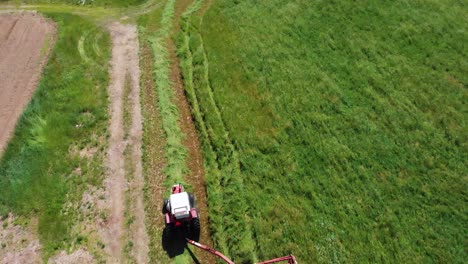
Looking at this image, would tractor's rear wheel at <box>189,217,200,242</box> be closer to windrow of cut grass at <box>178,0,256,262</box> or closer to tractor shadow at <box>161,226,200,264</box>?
tractor shadow at <box>161,226,200,264</box>

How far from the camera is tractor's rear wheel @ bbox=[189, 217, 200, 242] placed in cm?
1760

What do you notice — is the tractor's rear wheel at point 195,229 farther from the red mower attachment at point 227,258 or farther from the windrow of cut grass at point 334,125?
the windrow of cut grass at point 334,125

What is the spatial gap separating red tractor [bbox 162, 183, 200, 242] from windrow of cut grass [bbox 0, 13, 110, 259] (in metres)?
4.45

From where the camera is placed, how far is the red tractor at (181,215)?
16.9 m

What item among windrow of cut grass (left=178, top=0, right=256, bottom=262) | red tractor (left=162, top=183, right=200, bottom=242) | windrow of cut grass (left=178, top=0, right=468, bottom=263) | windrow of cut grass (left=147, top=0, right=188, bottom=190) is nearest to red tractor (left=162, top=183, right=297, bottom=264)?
red tractor (left=162, top=183, right=200, bottom=242)

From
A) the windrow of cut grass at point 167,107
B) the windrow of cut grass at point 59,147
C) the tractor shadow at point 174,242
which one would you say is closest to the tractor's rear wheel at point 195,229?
the tractor shadow at point 174,242

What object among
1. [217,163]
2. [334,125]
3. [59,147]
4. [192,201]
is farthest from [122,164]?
[334,125]

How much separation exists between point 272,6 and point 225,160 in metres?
15.2

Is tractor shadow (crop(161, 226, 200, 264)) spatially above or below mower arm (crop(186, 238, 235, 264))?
below

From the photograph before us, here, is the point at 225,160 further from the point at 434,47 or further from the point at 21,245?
the point at 434,47

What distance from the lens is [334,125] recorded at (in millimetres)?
22234

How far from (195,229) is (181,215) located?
1.50 meters

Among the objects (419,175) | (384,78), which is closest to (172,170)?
(419,175)

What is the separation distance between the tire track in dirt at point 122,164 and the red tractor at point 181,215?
4.53 ft
